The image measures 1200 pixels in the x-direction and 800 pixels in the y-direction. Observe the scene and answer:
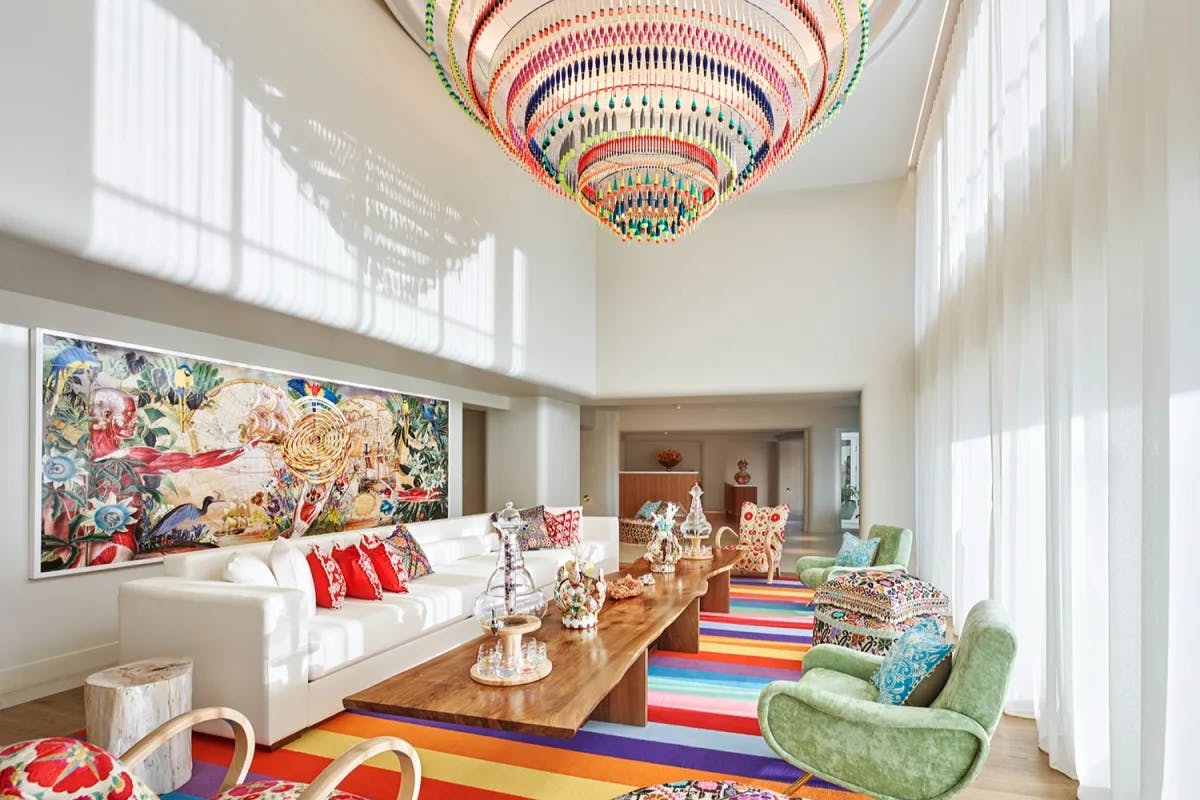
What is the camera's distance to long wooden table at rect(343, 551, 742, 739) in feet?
8.02

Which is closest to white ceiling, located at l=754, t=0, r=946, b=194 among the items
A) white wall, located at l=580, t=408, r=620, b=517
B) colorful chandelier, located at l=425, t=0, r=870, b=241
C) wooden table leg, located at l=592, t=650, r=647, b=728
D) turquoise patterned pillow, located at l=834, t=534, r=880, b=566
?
colorful chandelier, located at l=425, t=0, r=870, b=241

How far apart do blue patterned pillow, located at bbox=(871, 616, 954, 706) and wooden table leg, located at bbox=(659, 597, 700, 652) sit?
225 cm

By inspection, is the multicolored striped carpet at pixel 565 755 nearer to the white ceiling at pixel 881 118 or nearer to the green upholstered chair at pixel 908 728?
the green upholstered chair at pixel 908 728

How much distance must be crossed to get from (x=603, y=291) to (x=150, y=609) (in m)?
6.86

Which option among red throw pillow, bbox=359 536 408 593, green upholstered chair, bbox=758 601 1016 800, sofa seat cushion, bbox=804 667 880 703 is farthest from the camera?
red throw pillow, bbox=359 536 408 593

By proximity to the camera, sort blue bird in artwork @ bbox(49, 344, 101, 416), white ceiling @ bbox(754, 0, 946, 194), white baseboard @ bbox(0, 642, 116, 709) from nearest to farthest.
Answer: white baseboard @ bbox(0, 642, 116, 709)
blue bird in artwork @ bbox(49, 344, 101, 416)
white ceiling @ bbox(754, 0, 946, 194)

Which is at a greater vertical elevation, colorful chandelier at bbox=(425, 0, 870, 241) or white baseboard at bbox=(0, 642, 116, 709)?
colorful chandelier at bbox=(425, 0, 870, 241)

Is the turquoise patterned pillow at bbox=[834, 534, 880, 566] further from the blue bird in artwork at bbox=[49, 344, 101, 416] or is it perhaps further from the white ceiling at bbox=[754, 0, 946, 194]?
the blue bird in artwork at bbox=[49, 344, 101, 416]

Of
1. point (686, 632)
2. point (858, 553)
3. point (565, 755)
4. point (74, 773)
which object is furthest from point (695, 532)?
point (74, 773)

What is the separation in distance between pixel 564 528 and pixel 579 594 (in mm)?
3962

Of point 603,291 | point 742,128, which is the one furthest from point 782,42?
point 603,291

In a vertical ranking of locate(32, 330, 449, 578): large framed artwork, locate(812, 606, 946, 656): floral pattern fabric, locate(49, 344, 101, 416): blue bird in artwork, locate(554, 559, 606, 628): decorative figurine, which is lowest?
locate(812, 606, 946, 656): floral pattern fabric

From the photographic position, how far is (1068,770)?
119 inches

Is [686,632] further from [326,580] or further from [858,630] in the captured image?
[326,580]
